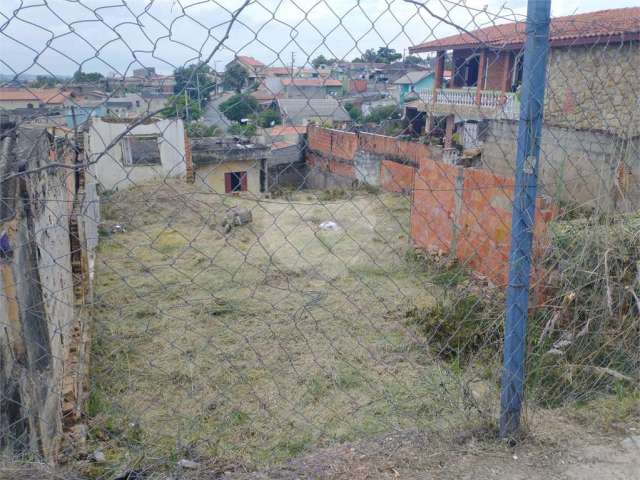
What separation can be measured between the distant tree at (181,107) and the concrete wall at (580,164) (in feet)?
4.17

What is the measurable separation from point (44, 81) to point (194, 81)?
35cm

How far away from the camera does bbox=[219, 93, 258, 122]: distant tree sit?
5.11 ft

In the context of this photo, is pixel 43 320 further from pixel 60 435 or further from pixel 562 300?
pixel 562 300

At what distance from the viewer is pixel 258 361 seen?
5379 millimetres

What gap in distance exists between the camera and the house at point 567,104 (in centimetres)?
239

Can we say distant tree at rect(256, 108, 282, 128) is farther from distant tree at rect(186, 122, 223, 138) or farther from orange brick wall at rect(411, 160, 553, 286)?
orange brick wall at rect(411, 160, 553, 286)

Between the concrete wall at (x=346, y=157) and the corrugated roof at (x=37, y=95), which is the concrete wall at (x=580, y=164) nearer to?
the corrugated roof at (x=37, y=95)

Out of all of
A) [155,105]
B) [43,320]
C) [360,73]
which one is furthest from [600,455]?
[43,320]

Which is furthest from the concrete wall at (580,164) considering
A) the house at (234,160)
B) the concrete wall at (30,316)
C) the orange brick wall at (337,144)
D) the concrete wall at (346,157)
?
the orange brick wall at (337,144)

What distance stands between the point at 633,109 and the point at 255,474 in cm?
323

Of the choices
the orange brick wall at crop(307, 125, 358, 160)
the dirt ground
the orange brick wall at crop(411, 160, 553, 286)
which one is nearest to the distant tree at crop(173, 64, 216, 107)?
the dirt ground

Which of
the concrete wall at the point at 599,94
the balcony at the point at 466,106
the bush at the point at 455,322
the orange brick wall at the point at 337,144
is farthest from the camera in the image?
the orange brick wall at the point at 337,144

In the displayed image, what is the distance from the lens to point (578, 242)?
3.21 metres

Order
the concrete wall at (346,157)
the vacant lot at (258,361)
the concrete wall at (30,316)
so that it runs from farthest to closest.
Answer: the concrete wall at (346,157) → the vacant lot at (258,361) → the concrete wall at (30,316)
